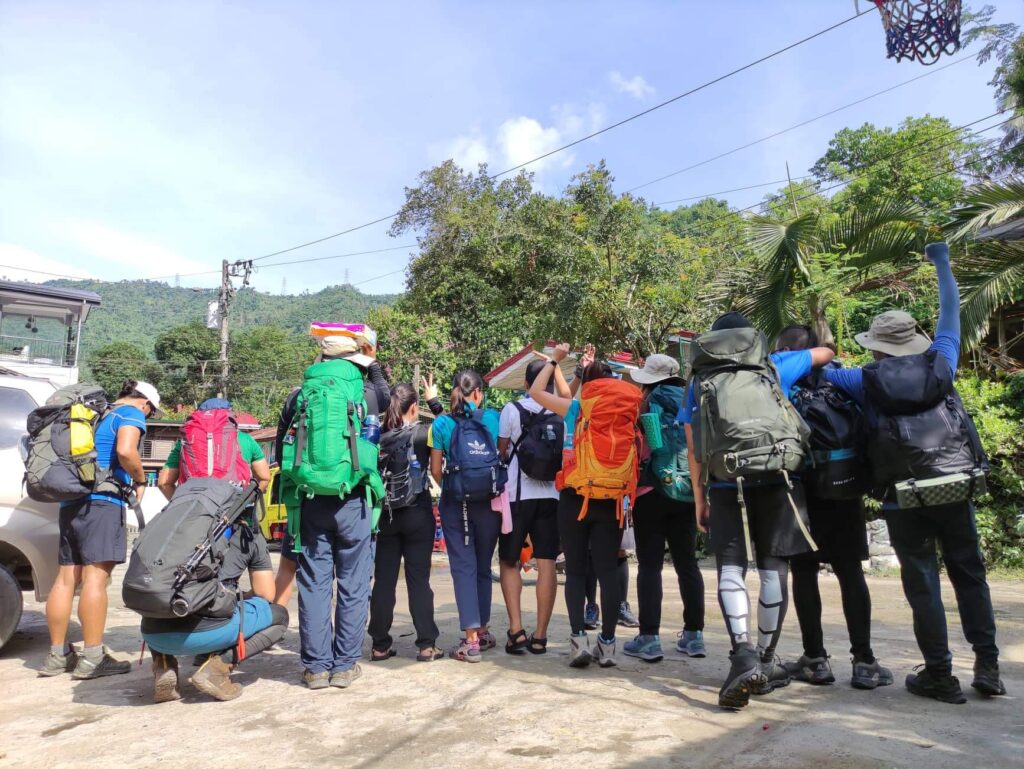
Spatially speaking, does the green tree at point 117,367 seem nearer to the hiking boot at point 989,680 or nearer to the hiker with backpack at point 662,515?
the hiker with backpack at point 662,515

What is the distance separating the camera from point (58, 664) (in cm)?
466

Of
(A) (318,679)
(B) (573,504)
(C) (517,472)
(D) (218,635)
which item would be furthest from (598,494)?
(D) (218,635)

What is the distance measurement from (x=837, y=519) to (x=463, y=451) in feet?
7.19

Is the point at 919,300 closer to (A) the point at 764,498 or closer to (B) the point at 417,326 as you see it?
(A) the point at 764,498

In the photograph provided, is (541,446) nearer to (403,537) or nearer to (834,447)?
(403,537)

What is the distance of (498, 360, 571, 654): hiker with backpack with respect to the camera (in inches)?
189

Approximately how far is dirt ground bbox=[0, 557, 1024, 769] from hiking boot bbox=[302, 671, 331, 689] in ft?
0.23

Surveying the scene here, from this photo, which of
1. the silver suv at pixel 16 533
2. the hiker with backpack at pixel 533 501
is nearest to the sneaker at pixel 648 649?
the hiker with backpack at pixel 533 501

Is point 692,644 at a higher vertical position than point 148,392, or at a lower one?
lower

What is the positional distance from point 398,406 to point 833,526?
8.81 feet

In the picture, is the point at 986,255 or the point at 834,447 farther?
the point at 986,255

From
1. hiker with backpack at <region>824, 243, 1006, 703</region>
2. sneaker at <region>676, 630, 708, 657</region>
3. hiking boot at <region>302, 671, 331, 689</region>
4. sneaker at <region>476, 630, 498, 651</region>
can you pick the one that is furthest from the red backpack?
hiker with backpack at <region>824, 243, 1006, 703</region>

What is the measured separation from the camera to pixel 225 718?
3646 millimetres

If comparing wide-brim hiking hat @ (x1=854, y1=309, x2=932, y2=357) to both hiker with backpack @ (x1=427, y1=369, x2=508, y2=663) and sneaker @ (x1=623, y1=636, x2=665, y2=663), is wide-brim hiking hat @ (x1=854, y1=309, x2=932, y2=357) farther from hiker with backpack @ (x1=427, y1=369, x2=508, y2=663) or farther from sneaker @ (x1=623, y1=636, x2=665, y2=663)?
hiker with backpack @ (x1=427, y1=369, x2=508, y2=663)
